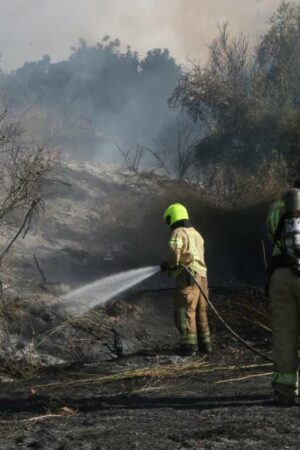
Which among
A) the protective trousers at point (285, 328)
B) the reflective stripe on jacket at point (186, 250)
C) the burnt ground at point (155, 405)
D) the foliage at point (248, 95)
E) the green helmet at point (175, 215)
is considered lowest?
the burnt ground at point (155, 405)

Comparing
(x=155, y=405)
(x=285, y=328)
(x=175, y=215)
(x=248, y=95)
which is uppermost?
(x=248, y=95)

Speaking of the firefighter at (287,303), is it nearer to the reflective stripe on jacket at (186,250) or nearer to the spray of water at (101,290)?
the reflective stripe on jacket at (186,250)

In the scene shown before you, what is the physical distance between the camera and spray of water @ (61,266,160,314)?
10.1m

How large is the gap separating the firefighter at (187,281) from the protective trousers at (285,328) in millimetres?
2369

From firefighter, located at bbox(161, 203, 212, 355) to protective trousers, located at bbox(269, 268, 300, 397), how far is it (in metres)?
2.37

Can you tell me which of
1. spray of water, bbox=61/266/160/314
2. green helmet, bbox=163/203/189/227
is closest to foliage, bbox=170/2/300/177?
spray of water, bbox=61/266/160/314

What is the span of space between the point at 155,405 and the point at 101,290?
723cm

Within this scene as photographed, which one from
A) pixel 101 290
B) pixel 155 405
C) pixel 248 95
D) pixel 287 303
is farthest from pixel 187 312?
pixel 248 95

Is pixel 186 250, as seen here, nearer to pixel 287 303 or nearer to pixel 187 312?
pixel 187 312

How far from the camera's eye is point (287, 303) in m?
4.64

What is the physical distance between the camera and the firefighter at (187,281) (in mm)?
7059

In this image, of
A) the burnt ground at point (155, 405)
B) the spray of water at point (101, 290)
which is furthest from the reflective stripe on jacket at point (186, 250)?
the spray of water at point (101, 290)

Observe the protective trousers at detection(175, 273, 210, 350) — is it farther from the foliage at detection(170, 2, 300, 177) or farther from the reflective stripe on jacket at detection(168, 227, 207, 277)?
the foliage at detection(170, 2, 300, 177)

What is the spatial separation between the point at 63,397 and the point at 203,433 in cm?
169
